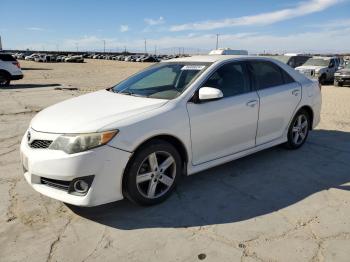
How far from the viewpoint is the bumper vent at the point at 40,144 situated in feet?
11.8

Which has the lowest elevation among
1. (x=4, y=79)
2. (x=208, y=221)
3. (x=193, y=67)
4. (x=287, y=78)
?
(x=208, y=221)

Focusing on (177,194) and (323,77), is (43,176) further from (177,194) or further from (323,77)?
(323,77)

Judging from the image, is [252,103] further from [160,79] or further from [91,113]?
[91,113]

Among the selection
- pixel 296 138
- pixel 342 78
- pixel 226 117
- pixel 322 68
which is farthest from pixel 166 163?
pixel 322 68

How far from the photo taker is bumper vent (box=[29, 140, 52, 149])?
3585mm

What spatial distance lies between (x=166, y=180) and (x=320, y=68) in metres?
18.5

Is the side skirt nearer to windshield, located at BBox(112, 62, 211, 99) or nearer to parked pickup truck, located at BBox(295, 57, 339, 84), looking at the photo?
windshield, located at BBox(112, 62, 211, 99)

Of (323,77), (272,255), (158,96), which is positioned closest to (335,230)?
(272,255)

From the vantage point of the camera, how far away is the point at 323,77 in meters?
20.2

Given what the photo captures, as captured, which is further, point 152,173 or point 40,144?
point 152,173

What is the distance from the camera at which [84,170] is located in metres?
3.34

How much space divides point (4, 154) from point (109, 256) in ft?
11.6

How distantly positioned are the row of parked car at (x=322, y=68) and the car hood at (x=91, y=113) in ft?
53.9

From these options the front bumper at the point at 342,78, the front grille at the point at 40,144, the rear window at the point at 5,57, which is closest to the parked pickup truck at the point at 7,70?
the rear window at the point at 5,57
